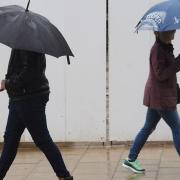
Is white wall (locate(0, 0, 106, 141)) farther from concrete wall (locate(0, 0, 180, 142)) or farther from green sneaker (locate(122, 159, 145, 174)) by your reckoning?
green sneaker (locate(122, 159, 145, 174))

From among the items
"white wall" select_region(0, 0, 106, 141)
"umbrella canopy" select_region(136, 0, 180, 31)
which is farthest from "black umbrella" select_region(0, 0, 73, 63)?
"white wall" select_region(0, 0, 106, 141)

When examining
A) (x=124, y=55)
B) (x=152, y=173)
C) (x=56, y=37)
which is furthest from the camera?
(x=124, y=55)

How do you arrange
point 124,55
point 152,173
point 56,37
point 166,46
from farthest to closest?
point 124,55
point 152,173
point 166,46
point 56,37

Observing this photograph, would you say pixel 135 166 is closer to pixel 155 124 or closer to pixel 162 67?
pixel 155 124

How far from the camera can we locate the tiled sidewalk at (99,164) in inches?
250

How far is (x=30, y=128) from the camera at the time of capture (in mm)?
5285

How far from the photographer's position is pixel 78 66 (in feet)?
25.7

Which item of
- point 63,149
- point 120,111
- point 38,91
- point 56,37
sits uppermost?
point 56,37

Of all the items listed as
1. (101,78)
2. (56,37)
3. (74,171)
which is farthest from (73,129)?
(56,37)

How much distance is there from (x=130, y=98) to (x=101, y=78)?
18.3 inches

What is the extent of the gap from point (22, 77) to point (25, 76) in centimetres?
3

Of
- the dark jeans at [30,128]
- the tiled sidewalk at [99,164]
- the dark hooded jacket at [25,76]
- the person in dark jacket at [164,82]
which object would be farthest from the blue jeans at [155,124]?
the dark hooded jacket at [25,76]

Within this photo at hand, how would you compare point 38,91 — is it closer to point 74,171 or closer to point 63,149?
point 74,171

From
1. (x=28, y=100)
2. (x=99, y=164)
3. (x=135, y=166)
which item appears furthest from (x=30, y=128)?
(x=99, y=164)
